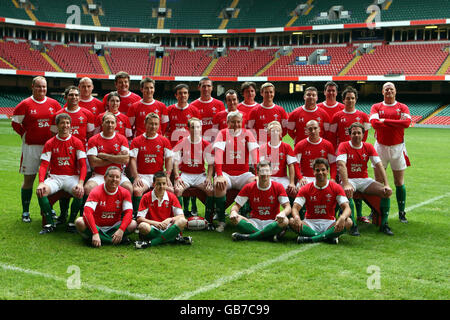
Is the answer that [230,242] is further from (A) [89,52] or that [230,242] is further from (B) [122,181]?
(A) [89,52]

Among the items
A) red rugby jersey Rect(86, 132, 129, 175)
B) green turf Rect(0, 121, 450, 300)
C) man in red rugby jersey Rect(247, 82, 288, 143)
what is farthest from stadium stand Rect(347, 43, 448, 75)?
red rugby jersey Rect(86, 132, 129, 175)

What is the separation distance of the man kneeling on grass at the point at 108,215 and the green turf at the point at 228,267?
0.67ft

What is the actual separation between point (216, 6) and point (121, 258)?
152 feet

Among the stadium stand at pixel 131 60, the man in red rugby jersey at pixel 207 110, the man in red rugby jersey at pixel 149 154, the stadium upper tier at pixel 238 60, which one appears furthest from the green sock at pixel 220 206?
the stadium stand at pixel 131 60

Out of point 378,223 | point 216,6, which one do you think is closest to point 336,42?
point 216,6

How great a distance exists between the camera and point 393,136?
757 cm

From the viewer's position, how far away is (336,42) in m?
44.2

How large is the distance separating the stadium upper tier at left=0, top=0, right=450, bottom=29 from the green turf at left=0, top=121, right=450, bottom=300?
38.0m

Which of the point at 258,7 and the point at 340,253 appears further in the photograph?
the point at 258,7

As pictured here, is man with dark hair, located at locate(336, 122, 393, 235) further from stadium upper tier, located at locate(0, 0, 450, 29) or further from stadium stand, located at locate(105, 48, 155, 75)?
stadium stand, located at locate(105, 48, 155, 75)

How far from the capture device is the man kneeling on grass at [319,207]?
5.98 meters

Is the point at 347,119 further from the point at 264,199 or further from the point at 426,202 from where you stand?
the point at 426,202

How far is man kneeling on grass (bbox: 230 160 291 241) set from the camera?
616 centimetres
